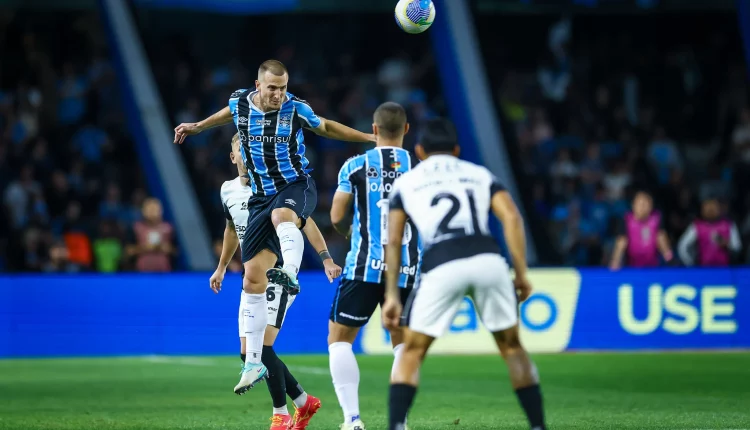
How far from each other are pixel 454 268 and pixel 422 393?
5605 millimetres

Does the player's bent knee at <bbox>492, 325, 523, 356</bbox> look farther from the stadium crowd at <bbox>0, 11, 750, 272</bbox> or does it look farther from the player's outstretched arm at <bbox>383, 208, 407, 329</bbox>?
the stadium crowd at <bbox>0, 11, 750, 272</bbox>

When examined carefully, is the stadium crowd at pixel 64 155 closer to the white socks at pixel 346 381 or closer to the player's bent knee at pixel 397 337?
the player's bent knee at pixel 397 337

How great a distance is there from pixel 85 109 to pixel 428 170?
56.1 feet

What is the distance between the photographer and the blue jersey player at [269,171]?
8883 mm

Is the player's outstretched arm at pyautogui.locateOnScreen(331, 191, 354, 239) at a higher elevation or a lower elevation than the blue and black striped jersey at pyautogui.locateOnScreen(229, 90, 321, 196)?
lower

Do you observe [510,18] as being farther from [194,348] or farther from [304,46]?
[194,348]

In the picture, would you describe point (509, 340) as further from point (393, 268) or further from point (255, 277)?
point (255, 277)

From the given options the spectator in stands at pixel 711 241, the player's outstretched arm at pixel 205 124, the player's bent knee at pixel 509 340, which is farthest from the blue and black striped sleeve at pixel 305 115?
the spectator in stands at pixel 711 241

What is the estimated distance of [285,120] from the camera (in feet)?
29.8

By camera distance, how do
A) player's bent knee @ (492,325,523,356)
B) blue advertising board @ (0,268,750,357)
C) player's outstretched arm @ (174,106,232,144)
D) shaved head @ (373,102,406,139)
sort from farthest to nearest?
blue advertising board @ (0,268,750,357), player's outstretched arm @ (174,106,232,144), shaved head @ (373,102,406,139), player's bent knee @ (492,325,523,356)

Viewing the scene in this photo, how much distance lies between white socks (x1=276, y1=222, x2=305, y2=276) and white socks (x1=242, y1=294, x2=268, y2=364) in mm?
418

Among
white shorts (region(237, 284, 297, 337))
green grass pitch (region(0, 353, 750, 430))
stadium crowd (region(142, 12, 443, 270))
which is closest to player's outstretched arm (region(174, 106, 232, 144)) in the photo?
white shorts (region(237, 284, 297, 337))

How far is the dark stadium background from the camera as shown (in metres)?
12.8

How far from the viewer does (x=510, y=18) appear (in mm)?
25922
